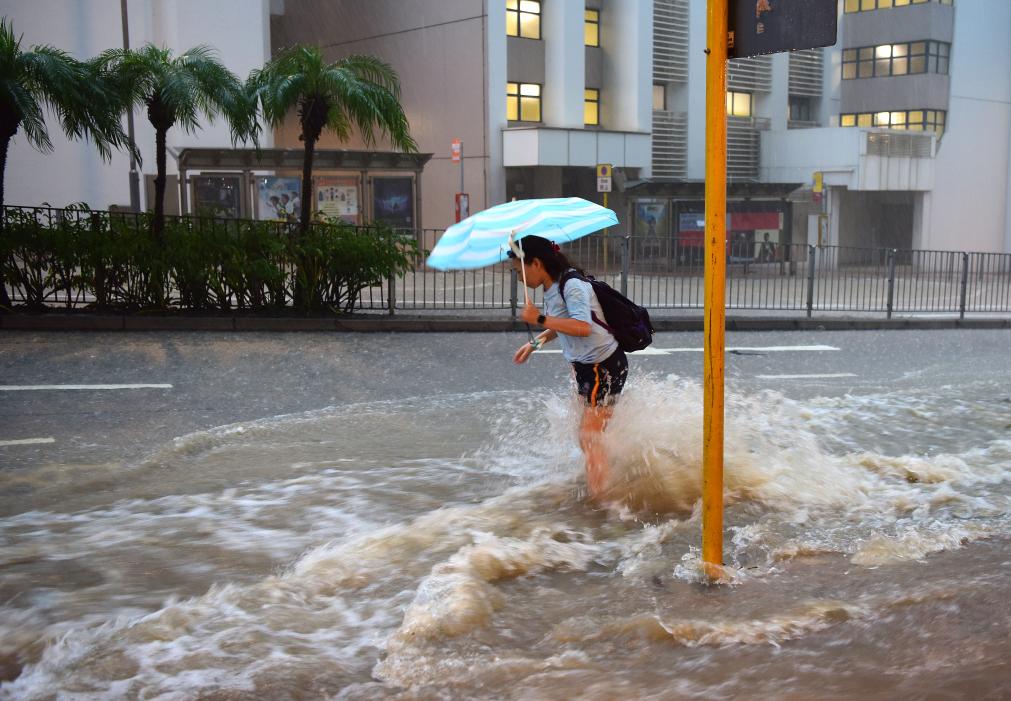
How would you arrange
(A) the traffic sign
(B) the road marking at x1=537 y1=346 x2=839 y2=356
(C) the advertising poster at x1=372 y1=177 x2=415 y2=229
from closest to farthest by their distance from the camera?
(B) the road marking at x1=537 y1=346 x2=839 y2=356
(A) the traffic sign
(C) the advertising poster at x1=372 y1=177 x2=415 y2=229

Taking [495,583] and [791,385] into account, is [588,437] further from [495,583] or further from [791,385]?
[791,385]

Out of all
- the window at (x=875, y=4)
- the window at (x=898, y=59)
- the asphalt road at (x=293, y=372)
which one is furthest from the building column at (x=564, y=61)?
the asphalt road at (x=293, y=372)

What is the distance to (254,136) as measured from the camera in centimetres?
1561

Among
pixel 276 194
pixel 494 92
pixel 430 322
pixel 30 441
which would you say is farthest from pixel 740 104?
pixel 30 441

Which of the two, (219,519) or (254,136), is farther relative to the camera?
(254,136)

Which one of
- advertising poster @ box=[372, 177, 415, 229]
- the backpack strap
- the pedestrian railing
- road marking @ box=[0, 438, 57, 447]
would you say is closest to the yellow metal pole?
the backpack strap

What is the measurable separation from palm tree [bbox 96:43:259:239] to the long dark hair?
1035 cm

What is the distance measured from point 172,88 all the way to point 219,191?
1371 centimetres

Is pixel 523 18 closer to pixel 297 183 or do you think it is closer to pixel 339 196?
pixel 339 196

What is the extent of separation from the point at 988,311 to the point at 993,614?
16.9m

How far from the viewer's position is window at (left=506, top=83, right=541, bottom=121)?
3441 cm

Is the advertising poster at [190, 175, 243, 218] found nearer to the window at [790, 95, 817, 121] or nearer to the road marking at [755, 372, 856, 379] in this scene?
the road marking at [755, 372, 856, 379]

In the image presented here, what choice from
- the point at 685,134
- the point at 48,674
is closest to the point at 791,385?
the point at 48,674

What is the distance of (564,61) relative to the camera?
34312mm
